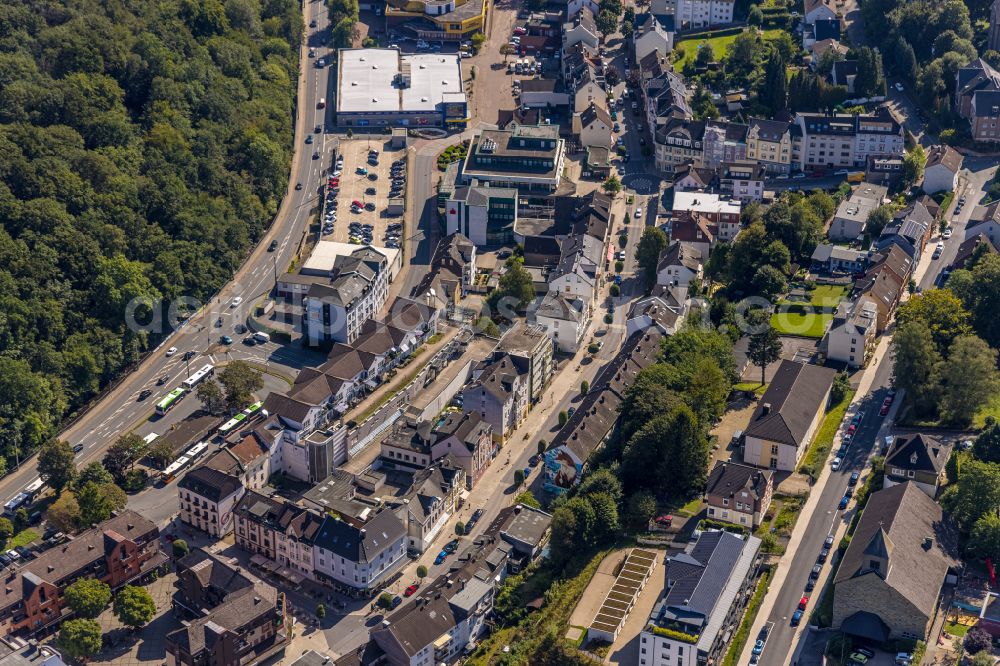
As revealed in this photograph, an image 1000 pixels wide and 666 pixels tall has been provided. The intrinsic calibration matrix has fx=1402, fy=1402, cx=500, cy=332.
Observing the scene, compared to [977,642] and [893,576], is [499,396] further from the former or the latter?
[977,642]

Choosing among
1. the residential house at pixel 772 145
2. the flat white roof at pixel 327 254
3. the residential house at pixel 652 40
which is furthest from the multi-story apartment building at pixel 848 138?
the flat white roof at pixel 327 254

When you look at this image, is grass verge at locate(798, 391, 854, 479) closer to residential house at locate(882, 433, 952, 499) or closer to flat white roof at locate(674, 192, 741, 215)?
residential house at locate(882, 433, 952, 499)

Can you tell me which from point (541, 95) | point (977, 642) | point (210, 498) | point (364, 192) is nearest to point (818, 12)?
point (541, 95)

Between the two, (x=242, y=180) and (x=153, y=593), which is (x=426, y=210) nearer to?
(x=242, y=180)

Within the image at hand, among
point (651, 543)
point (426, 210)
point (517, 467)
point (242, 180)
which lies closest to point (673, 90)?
point (426, 210)

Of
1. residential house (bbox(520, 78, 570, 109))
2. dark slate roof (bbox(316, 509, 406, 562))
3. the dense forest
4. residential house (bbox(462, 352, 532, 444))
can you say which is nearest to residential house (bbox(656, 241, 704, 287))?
residential house (bbox(462, 352, 532, 444))
